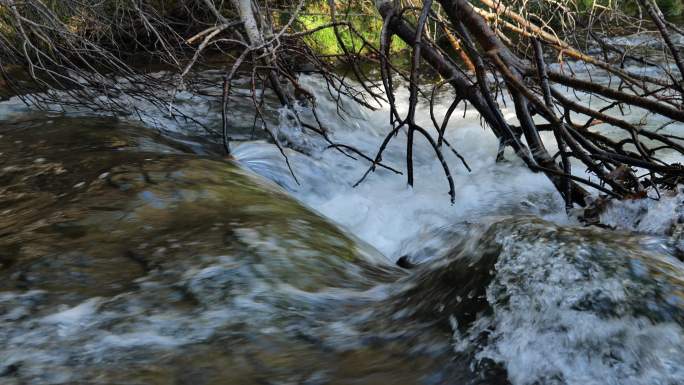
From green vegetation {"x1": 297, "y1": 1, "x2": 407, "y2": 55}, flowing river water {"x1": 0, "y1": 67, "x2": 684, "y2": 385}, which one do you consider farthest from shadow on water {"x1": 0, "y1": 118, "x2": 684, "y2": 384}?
green vegetation {"x1": 297, "y1": 1, "x2": 407, "y2": 55}

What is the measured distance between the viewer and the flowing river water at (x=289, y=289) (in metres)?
1.52

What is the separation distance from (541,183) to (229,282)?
9.98ft

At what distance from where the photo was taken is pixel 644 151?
326 cm

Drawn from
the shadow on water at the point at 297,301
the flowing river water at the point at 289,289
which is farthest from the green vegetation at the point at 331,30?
the shadow on water at the point at 297,301

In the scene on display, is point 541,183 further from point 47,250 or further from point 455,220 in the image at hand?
point 47,250

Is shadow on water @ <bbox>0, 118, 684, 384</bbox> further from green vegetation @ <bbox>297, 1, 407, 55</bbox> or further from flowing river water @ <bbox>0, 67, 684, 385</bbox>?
green vegetation @ <bbox>297, 1, 407, 55</bbox>

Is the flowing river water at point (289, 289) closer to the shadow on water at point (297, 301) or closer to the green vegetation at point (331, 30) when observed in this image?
the shadow on water at point (297, 301)

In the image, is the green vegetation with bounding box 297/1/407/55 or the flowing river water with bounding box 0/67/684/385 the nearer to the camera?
the flowing river water with bounding box 0/67/684/385

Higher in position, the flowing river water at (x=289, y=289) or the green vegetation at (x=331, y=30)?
the green vegetation at (x=331, y=30)

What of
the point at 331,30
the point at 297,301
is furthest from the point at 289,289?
the point at 331,30

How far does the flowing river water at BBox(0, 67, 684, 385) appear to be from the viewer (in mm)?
1522

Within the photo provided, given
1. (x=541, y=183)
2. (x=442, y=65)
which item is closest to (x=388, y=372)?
(x=442, y=65)

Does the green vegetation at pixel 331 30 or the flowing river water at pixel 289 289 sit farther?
the green vegetation at pixel 331 30

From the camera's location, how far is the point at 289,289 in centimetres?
226
